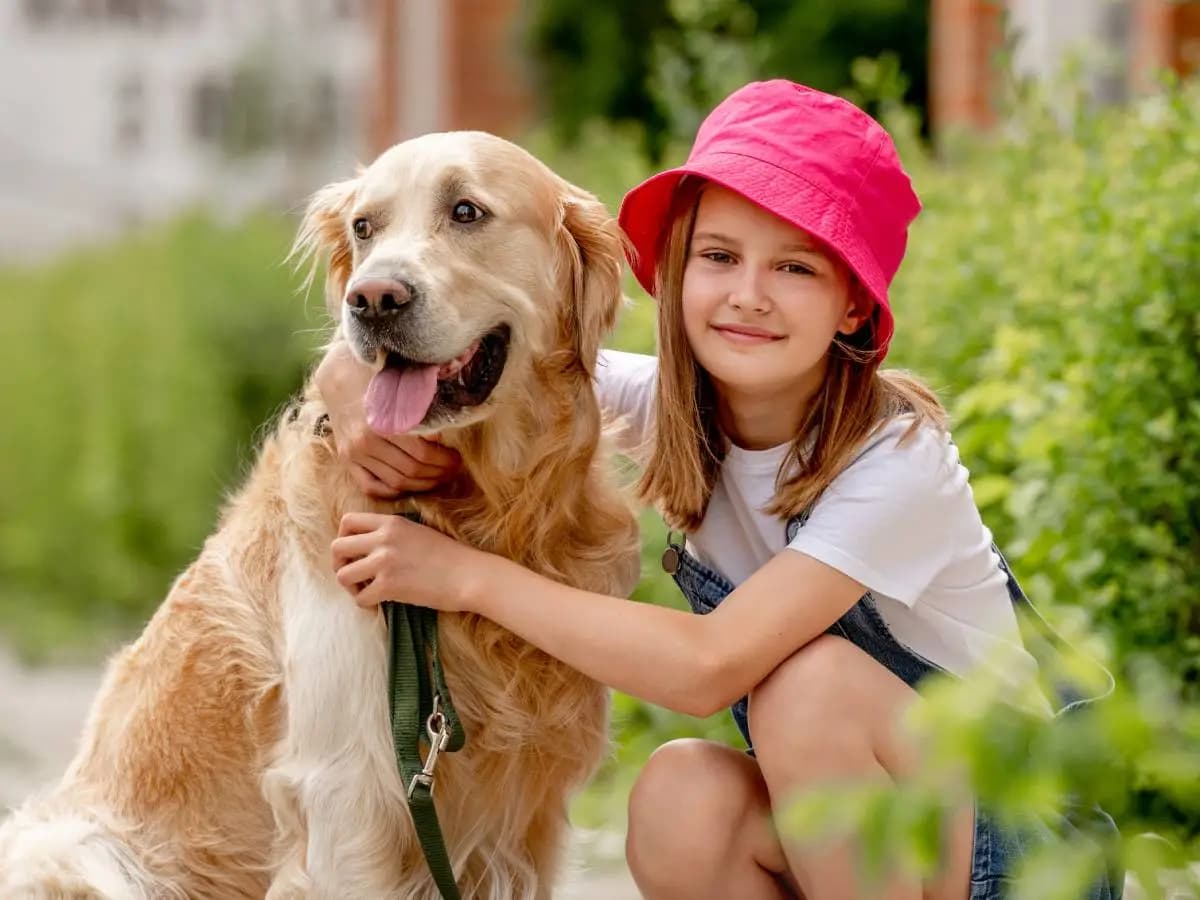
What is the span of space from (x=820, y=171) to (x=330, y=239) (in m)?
0.95

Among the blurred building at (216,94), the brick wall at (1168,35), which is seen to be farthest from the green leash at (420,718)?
the blurred building at (216,94)

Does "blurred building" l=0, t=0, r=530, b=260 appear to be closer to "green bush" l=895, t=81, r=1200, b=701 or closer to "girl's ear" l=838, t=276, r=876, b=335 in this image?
"green bush" l=895, t=81, r=1200, b=701

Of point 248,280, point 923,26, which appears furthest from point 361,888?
point 923,26

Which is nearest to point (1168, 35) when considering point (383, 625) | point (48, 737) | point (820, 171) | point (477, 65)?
point (820, 171)

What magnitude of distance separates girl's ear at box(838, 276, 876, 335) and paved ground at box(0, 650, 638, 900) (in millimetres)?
1186

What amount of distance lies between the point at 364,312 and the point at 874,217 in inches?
32.2

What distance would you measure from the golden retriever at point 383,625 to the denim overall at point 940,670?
0.13m

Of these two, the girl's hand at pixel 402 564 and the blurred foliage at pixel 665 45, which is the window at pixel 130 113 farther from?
the girl's hand at pixel 402 564

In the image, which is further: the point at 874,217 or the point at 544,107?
the point at 544,107

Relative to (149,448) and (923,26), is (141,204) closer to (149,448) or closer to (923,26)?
(923,26)

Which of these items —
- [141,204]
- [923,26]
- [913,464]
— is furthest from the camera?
[141,204]

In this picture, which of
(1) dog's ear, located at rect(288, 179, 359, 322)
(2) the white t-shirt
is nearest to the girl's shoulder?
(2) the white t-shirt

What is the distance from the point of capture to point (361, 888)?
2658 millimetres

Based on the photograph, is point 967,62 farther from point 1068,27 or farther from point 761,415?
point 761,415
